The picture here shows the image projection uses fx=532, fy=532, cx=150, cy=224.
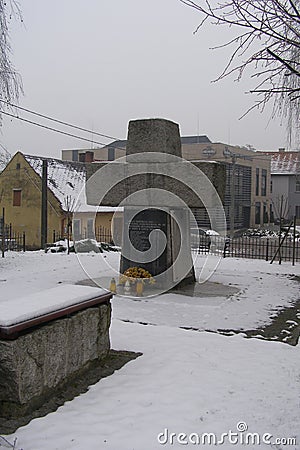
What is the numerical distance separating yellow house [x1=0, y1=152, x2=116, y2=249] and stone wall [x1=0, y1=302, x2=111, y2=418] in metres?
25.2

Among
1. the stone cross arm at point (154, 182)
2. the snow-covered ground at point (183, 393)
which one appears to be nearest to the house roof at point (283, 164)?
the stone cross arm at point (154, 182)

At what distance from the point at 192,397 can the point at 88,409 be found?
1.00 metres

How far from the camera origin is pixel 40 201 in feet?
105

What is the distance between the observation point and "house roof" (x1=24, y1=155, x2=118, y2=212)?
3181cm

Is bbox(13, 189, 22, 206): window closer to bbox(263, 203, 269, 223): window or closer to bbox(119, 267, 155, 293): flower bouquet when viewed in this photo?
bbox(119, 267, 155, 293): flower bouquet

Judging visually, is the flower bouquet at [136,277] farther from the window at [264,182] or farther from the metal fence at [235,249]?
the window at [264,182]

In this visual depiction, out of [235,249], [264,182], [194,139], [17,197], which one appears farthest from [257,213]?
[17,197]

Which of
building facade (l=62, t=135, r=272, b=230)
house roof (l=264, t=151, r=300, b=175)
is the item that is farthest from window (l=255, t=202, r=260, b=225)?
house roof (l=264, t=151, r=300, b=175)

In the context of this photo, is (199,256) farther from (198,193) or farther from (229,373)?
(229,373)

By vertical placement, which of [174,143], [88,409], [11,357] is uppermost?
[174,143]

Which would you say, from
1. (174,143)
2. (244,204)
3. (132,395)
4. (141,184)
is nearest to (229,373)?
(132,395)

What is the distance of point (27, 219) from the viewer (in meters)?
32.5

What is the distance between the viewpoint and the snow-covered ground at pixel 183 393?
4.17 m

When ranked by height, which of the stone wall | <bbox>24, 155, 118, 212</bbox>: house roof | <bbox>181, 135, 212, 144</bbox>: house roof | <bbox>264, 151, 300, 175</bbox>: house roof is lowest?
the stone wall
